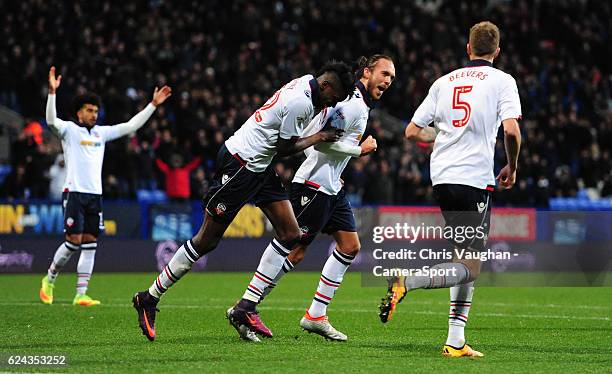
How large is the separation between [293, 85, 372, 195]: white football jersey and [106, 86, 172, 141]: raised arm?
8.41 ft

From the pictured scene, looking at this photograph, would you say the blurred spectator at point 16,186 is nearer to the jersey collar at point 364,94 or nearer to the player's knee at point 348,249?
the player's knee at point 348,249

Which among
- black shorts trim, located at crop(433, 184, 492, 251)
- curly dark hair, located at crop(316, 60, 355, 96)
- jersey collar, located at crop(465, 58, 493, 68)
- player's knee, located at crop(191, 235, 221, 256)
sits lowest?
player's knee, located at crop(191, 235, 221, 256)

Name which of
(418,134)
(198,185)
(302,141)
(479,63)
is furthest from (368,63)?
(198,185)

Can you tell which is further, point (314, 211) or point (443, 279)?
point (314, 211)

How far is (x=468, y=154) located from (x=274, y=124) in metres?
1.76

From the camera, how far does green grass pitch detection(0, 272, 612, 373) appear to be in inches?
297

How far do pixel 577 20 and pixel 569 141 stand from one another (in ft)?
20.9

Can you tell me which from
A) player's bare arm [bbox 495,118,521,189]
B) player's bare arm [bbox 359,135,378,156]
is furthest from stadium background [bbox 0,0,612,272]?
player's bare arm [bbox 495,118,521,189]

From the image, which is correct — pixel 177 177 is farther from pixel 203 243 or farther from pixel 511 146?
→ pixel 511 146

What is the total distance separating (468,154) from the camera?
26.3 ft

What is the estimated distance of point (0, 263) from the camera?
18.7 meters

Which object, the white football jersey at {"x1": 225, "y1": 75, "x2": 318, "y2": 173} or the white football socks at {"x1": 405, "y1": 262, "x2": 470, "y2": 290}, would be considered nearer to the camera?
the white football socks at {"x1": 405, "y1": 262, "x2": 470, "y2": 290}

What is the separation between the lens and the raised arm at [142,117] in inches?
457

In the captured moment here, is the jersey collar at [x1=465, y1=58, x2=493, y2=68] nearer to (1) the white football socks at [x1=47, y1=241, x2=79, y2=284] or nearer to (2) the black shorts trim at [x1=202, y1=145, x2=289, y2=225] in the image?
(2) the black shorts trim at [x1=202, y1=145, x2=289, y2=225]
